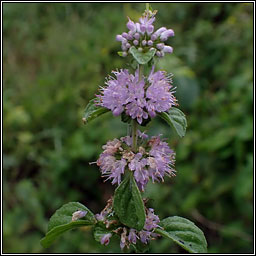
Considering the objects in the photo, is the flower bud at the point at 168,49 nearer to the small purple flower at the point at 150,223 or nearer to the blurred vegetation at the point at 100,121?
the small purple flower at the point at 150,223

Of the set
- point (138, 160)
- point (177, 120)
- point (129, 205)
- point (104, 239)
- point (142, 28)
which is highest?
point (142, 28)

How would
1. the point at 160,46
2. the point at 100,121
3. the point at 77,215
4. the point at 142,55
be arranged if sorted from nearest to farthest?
the point at 142,55 → the point at 160,46 → the point at 77,215 → the point at 100,121

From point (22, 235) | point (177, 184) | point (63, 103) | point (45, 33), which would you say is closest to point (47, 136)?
point (63, 103)

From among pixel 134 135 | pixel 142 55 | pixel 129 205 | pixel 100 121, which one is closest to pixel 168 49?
pixel 142 55

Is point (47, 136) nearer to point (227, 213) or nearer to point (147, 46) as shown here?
point (227, 213)

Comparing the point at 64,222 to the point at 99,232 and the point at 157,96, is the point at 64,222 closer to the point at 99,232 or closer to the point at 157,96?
the point at 99,232

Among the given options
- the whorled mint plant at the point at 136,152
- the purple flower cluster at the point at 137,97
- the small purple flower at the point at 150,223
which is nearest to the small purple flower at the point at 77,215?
the whorled mint plant at the point at 136,152
